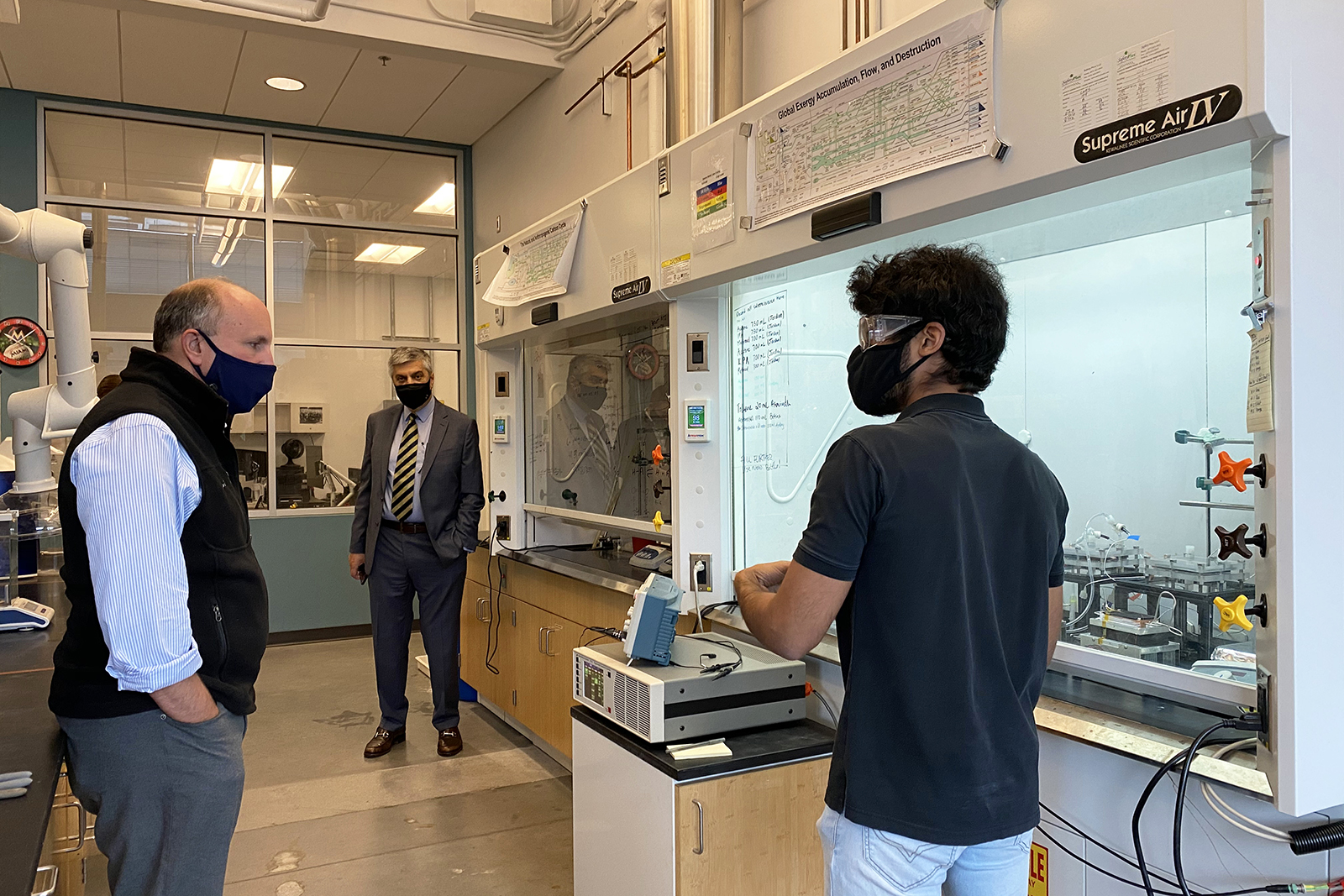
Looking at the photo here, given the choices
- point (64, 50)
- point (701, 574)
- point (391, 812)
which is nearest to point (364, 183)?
point (64, 50)

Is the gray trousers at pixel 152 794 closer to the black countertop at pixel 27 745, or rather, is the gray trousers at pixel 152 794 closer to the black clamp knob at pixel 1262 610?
the black countertop at pixel 27 745

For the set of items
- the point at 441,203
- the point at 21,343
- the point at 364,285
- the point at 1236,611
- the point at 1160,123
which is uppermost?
the point at 441,203

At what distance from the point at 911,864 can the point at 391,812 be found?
98.0 inches

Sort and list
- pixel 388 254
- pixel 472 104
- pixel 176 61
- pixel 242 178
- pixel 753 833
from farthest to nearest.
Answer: pixel 388 254 < pixel 242 178 < pixel 472 104 < pixel 176 61 < pixel 753 833

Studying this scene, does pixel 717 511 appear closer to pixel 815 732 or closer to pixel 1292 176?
pixel 815 732

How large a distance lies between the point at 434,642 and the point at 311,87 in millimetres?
3369

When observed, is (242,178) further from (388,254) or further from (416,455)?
(416,455)

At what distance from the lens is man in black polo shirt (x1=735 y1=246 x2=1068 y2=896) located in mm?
1279

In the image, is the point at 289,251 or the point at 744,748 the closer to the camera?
the point at 744,748

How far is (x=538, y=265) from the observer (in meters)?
3.62

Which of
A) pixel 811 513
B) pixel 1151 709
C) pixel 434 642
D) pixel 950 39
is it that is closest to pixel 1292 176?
pixel 950 39

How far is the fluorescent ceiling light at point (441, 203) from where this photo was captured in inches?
258

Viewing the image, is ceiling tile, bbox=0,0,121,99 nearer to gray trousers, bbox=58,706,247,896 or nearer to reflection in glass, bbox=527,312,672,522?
reflection in glass, bbox=527,312,672,522

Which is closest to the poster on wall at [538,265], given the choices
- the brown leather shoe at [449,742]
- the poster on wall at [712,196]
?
the poster on wall at [712,196]
